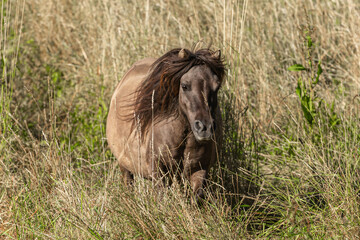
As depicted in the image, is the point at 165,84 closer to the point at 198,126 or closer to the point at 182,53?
the point at 182,53

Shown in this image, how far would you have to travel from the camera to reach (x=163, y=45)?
20.0ft

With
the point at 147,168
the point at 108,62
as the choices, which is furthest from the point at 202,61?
the point at 108,62

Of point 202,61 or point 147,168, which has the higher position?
point 202,61

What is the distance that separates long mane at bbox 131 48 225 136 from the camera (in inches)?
157

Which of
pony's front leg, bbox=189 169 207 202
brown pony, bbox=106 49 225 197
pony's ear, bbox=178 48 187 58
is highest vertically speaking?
pony's ear, bbox=178 48 187 58

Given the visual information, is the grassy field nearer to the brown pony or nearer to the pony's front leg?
the pony's front leg

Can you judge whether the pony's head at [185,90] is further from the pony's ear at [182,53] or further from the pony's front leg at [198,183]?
the pony's front leg at [198,183]

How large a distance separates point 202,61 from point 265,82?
73.9 inches

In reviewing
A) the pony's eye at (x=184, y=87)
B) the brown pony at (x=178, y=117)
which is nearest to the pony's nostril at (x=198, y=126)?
the brown pony at (x=178, y=117)

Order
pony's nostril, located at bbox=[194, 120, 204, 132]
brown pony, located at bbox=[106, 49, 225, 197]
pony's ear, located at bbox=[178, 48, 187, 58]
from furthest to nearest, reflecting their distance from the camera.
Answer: pony's ear, located at bbox=[178, 48, 187, 58] → brown pony, located at bbox=[106, 49, 225, 197] → pony's nostril, located at bbox=[194, 120, 204, 132]

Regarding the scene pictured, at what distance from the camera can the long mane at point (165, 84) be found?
3.99 meters

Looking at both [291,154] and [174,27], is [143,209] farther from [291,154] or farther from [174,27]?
[174,27]

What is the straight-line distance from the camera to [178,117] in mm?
4066

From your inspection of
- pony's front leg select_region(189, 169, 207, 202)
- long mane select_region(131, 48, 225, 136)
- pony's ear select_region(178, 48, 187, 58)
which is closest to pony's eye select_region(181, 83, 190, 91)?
long mane select_region(131, 48, 225, 136)
